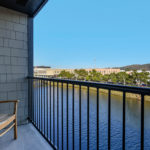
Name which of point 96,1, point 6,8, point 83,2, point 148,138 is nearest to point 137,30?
point 96,1

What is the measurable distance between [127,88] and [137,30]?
9.95m

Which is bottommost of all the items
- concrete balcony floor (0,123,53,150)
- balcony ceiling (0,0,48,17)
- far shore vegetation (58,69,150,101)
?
concrete balcony floor (0,123,53,150)

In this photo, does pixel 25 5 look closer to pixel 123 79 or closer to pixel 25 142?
pixel 123 79

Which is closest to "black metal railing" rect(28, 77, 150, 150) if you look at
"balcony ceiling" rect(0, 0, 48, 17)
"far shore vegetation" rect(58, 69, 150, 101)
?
"far shore vegetation" rect(58, 69, 150, 101)

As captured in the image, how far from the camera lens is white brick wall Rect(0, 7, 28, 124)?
2.09m

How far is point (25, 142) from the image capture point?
1671 millimetres

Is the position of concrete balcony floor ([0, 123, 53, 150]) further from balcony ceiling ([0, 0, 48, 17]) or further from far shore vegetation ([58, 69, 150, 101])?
balcony ceiling ([0, 0, 48, 17])

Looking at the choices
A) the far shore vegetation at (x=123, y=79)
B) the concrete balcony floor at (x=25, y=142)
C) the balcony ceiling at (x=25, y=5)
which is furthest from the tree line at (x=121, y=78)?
the balcony ceiling at (x=25, y=5)

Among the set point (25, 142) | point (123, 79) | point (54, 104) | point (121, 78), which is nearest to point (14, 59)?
point (54, 104)

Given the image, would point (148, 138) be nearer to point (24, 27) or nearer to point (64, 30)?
point (24, 27)

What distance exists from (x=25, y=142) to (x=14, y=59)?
139 cm

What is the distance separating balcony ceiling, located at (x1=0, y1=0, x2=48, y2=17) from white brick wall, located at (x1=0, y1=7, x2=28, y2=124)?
0.34ft

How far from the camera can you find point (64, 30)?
1042cm

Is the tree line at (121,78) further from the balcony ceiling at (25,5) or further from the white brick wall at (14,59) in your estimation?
the balcony ceiling at (25,5)
